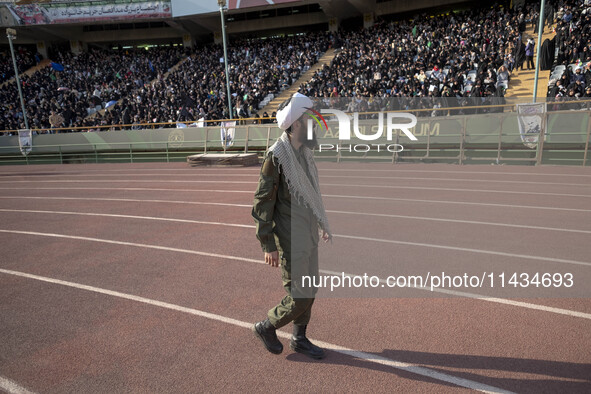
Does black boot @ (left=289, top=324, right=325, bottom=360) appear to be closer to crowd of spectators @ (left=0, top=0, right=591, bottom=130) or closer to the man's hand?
the man's hand

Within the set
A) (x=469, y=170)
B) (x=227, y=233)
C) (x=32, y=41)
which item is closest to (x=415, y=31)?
(x=469, y=170)

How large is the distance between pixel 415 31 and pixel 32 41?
36.5 m

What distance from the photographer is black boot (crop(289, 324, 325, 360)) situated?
3.11 metres

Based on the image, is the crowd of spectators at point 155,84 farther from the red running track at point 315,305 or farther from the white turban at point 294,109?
the white turban at point 294,109

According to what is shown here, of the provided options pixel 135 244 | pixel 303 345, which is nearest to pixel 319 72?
pixel 135 244

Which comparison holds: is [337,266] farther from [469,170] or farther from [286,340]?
[469,170]

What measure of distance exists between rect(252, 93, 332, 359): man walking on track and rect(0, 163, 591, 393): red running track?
2.32 feet

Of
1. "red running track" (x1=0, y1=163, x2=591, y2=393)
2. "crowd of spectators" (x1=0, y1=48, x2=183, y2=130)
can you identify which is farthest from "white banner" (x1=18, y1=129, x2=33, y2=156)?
"red running track" (x1=0, y1=163, x2=591, y2=393)

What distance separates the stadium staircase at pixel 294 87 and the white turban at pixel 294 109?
20219 mm

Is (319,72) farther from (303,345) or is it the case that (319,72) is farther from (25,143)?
(303,345)

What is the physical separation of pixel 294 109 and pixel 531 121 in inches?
468

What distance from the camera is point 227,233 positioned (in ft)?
21.3

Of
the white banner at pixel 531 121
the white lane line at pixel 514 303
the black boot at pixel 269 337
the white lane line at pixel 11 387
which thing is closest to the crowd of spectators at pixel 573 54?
the white banner at pixel 531 121

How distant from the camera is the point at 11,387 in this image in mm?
2979
